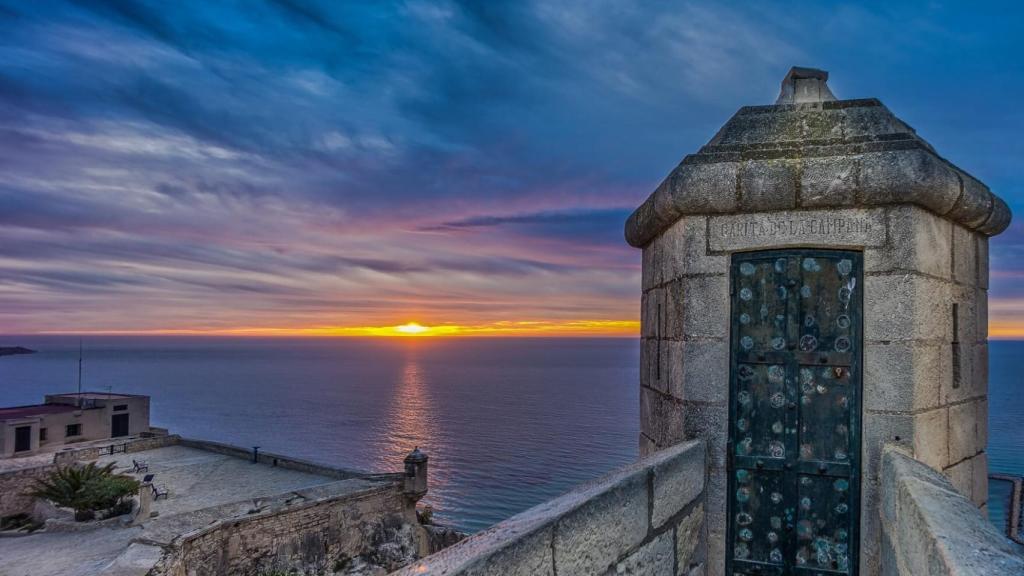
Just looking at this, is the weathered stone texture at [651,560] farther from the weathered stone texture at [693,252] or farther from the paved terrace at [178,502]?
the paved terrace at [178,502]

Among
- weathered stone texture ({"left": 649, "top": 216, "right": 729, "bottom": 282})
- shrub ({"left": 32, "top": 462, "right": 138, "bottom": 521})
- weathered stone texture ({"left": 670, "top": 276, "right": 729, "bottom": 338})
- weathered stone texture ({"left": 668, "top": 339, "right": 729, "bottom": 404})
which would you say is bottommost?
shrub ({"left": 32, "top": 462, "right": 138, "bottom": 521})

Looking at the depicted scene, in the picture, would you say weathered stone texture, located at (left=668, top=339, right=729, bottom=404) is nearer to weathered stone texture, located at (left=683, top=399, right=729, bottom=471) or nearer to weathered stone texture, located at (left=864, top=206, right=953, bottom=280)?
weathered stone texture, located at (left=683, top=399, right=729, bottom=471)

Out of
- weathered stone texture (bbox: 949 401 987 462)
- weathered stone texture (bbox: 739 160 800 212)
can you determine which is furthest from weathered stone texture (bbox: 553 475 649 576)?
weathered stone texture (bbox: 949 401 987 462)

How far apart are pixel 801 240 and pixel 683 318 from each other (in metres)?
0.92

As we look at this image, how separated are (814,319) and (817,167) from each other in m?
0.99

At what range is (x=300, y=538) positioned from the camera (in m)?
19.1

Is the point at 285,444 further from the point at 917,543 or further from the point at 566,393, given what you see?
the point at 917,543

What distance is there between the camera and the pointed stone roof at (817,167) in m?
3.78

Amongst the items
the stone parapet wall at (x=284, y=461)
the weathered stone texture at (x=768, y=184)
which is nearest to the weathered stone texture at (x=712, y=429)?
the weathered stone texture at (x=768, y=184)

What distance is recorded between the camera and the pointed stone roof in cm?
378

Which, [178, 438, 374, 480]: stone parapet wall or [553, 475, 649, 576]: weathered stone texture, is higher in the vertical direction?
[553, 475, 649, 576]: weathered stone texture

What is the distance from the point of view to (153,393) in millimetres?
117938

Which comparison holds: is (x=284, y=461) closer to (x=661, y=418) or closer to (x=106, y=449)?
(x=106, y=449)

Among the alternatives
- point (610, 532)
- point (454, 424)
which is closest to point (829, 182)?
point (610, 532)
